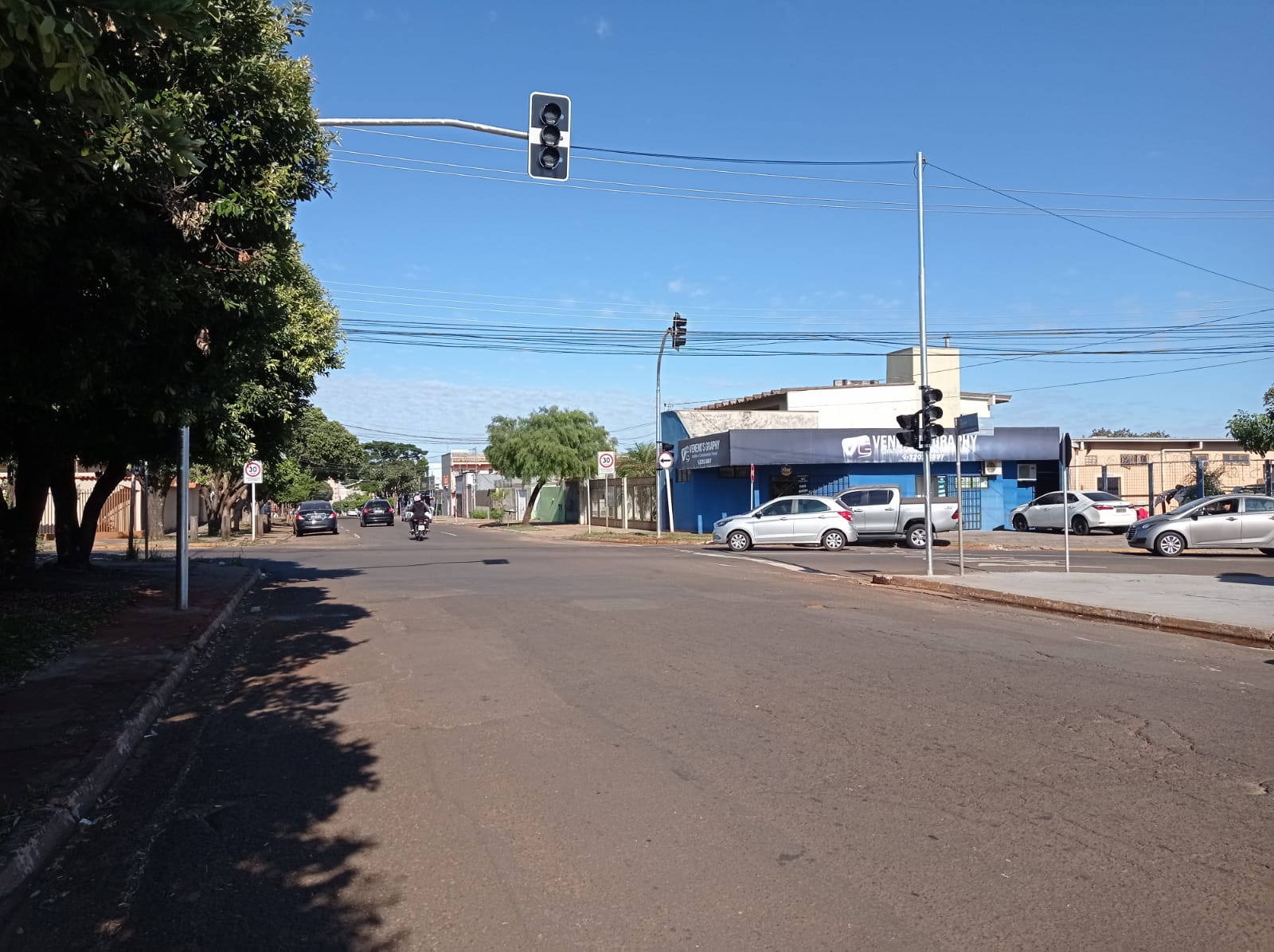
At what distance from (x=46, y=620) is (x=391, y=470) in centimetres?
11440

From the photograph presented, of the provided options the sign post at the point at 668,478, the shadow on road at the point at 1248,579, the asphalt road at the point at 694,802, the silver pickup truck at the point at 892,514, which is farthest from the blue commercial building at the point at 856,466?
the asphalt road at the point at 694,802

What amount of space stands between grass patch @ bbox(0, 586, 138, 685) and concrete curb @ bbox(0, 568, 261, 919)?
58.4 inches

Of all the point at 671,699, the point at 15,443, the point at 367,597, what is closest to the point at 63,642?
the point at 15,443

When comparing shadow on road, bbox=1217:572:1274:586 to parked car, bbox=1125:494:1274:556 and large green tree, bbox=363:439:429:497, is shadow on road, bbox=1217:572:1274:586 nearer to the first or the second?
parked car, bbox=1125:494:1274:556

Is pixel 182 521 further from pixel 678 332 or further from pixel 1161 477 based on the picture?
pixel 1161 477

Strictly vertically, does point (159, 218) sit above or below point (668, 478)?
above

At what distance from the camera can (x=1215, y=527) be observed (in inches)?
923

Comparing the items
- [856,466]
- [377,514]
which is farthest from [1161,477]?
[377,514]

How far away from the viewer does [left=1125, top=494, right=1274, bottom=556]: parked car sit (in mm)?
23078

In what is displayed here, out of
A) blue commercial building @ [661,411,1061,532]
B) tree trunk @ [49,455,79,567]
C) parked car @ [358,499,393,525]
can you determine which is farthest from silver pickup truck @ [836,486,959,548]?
parked car @ [358,499,393,525]

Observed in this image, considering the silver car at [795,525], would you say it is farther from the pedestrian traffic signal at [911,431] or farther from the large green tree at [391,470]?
the large green tree at [391,470]

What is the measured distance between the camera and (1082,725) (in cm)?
685

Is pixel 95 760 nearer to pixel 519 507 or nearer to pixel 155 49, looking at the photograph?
pixel 155 49

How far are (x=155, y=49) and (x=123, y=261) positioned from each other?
5.79 feet
